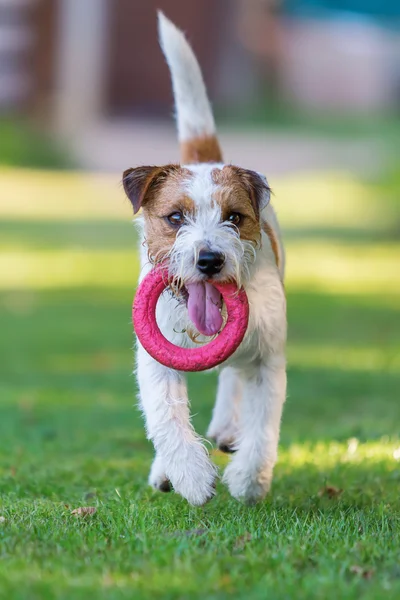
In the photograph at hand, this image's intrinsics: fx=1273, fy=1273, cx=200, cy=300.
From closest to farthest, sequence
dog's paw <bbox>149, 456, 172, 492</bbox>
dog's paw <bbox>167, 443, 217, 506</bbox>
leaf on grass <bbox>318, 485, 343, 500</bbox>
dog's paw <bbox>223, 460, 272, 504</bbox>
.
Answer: dog's paw <bbox>167, 443, 217, 506</bbox>
dog's paw <bbox>223, 460, 272, 504</bbox>
dog's paw <bbox>149, 456, 172, 492</bbox>
leaf on grass <bbox>318, 485, 343, 500</bbox>

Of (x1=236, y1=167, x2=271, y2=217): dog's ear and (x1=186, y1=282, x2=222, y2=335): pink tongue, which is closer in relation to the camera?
(x1=186, y1=282, x2=222, y2=335): pink tongue

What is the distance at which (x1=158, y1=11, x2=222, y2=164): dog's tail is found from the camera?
24.6 ft

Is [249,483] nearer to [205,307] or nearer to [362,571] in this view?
[205,307]

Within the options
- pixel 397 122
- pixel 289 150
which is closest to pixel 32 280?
pixel 289 150

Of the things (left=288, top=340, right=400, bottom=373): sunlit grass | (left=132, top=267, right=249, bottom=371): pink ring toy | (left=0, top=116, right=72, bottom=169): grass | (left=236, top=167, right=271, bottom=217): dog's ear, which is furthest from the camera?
(left=0, top=116, right=72, bottom=169): grass

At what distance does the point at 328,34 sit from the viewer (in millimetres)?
54938

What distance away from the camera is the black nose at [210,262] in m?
5.59

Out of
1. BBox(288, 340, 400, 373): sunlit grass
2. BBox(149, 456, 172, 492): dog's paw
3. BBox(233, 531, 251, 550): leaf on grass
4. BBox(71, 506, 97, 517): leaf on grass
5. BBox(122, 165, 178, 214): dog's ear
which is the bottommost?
BBox(288, 340, 400, 373): sunlit grass

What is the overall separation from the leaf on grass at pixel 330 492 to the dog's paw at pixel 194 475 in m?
0.93

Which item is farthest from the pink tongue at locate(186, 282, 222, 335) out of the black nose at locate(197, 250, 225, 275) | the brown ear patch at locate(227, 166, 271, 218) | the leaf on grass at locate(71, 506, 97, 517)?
the leaf on grass at locate(71, 506, 97, 517)

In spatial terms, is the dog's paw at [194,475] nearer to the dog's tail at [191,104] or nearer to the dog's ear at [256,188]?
the dog's ear at [256,188]

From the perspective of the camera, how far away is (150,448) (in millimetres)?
8297

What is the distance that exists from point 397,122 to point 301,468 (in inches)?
1250

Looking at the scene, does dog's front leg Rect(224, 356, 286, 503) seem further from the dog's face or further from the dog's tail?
the dog's tail
